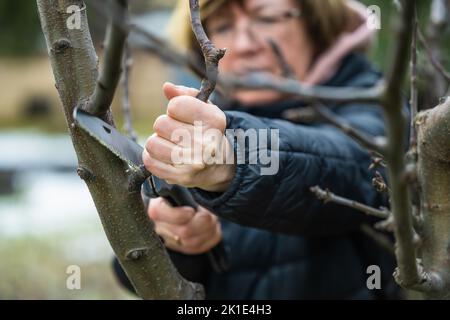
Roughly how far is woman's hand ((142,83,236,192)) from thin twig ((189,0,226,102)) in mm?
23

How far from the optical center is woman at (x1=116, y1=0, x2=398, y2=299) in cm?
106

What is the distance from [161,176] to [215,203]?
134mm

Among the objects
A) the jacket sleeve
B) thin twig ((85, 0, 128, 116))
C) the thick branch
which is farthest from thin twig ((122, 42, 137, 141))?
the thick branch

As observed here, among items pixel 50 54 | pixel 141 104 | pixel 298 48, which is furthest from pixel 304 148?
pixel 141 104

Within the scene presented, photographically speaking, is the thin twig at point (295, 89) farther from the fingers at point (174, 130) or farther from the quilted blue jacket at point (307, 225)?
the quilted blue jacket at point (307, 225)

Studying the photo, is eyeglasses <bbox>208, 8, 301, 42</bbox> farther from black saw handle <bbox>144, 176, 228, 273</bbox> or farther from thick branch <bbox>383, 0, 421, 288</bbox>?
thick branch <bbox>383, 0, 421, 288</bbox>

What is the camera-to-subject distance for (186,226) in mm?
1301

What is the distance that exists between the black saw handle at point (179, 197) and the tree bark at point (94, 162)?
39 millimetres

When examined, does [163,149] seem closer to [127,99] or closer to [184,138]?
[184,138]

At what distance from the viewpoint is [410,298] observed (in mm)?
1161

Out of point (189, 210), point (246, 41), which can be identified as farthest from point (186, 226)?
point (246, 41)

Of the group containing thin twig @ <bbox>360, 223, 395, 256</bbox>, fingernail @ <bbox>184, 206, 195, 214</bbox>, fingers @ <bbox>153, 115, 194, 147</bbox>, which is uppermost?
fingers @ <bbox>153, 115, 194, 147</bbox>

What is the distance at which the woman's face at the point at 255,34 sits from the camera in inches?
72.5
